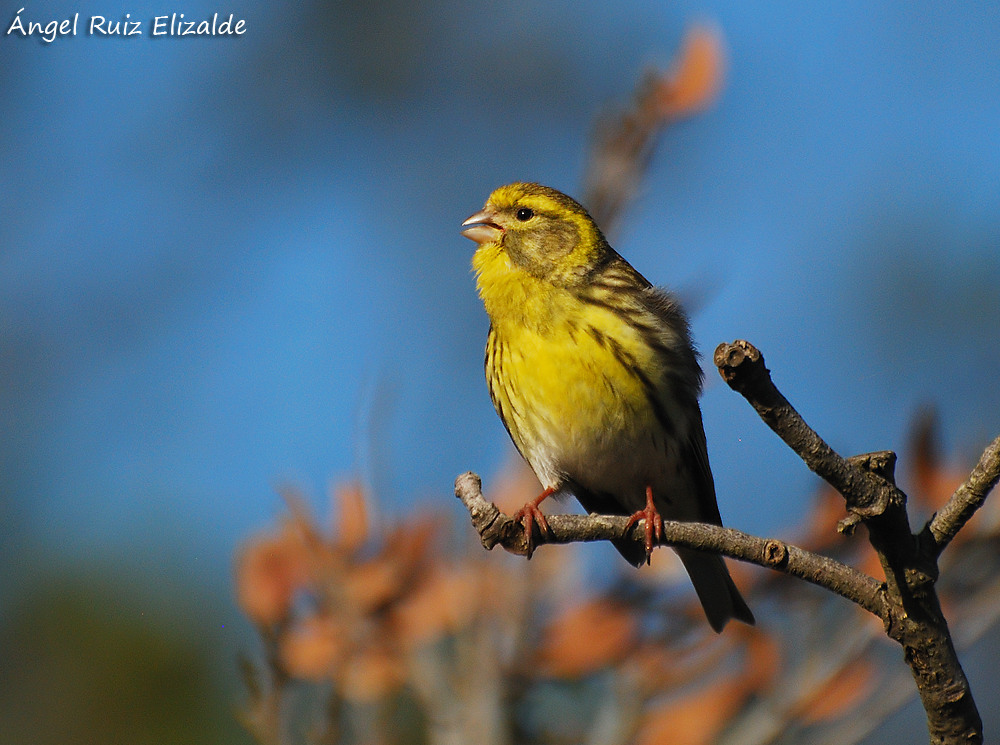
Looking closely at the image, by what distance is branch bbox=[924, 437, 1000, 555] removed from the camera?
1998 mm

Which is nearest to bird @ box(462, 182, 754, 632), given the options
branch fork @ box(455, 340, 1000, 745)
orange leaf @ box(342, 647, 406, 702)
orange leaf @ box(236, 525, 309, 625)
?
orange leaf @ box(342, 647, 406, 702)

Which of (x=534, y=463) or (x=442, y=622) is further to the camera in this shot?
(x=534, y=463)

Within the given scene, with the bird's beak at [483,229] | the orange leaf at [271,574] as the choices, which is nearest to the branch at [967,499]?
the orange leaf at [271,574]

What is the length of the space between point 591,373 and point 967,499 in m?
2.09

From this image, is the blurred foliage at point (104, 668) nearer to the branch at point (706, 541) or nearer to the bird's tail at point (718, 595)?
the bird's tail at point (718, 595)

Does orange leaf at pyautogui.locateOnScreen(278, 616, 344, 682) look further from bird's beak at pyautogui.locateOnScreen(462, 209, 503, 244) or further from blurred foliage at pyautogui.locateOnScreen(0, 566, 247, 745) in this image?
bird's beak at pyautogui.locateOnScreen(462, 209, 503, 244)

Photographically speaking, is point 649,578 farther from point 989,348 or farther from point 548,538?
point 989,348

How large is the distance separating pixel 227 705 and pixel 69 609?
4.64 ft

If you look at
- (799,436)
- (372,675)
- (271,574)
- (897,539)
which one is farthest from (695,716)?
(799,436)

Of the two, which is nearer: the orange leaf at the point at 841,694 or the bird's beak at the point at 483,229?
the orange leaf at the point at 841,694

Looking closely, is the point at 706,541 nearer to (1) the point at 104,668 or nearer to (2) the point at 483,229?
(2) the point at 483,229

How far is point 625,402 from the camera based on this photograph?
408cm

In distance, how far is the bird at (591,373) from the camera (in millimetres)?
4070

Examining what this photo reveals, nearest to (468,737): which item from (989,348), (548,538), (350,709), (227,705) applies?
(350,709)
